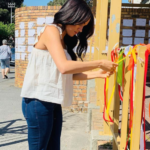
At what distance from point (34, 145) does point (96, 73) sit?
82 cm

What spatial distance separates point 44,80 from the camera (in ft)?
6.37

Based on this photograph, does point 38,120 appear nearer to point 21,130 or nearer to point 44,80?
point 44,80

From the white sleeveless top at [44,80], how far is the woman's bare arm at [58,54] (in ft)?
0.29

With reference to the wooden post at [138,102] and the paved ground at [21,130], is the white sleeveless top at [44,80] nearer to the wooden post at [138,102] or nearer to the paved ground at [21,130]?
the wooden post at [138,102]

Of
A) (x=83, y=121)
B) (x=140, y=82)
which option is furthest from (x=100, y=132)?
(x=83, y=121)

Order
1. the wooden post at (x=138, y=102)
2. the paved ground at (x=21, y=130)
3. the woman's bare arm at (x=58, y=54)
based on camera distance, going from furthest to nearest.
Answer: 1. the paved ground at (x=21, y=130)
2. the woman's bare arm at (x=58, y=54)
3. the wooden post at (x=138, y=102)

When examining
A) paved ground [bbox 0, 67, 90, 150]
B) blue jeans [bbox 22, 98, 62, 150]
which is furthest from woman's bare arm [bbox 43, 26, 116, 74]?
paved ground [bbox 0, 67, 90, 150]

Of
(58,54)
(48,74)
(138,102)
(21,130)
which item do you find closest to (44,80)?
(48,74)

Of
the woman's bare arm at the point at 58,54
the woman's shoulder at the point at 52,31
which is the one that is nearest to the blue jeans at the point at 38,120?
the woman's bare arm at the point at 58,54

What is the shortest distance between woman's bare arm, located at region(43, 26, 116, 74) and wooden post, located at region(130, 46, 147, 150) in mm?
384

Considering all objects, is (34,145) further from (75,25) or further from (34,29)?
(34,29)

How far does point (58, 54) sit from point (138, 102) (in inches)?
24.3

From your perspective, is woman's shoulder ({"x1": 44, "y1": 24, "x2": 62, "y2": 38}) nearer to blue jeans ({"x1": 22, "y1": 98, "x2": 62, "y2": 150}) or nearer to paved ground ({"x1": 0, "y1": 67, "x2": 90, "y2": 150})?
blue jeans ({"x1": 22, "y1": 98, "x2": 62, "y2": 150})

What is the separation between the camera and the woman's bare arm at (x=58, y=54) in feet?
5.83
